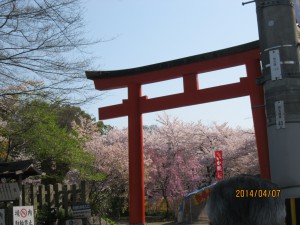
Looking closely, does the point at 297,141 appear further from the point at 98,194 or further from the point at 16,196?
the point at 98,194

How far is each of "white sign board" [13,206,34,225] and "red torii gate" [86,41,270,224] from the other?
12.0 feet

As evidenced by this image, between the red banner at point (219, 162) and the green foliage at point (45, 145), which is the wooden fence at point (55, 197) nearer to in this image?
the green foliage at point (45, 145)

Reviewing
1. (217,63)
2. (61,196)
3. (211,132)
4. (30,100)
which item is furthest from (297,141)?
(211,132)

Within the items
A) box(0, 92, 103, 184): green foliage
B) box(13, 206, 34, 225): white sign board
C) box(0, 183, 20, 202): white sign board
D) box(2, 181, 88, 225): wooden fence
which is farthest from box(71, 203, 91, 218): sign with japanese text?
box(0, 92, 103, 184): green foliage

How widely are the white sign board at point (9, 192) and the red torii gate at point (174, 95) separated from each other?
3502 millimetres

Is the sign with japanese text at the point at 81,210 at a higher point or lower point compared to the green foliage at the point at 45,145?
lower

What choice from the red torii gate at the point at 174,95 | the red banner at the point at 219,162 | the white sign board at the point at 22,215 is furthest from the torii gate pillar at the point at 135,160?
the red banner at the point at 219,162

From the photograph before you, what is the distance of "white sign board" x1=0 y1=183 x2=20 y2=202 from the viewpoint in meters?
9.30

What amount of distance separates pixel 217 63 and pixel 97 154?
1412cm

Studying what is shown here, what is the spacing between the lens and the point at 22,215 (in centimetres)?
847

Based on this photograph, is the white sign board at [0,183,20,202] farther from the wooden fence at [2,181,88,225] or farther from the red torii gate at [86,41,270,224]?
the red torii gate at [86,41,270,224]

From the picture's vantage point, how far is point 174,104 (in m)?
11.3

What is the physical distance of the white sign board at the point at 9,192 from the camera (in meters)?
9.30

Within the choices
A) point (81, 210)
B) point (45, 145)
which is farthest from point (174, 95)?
point (45, 145)
